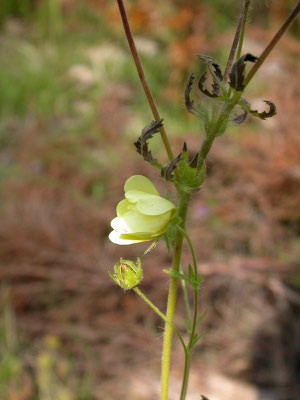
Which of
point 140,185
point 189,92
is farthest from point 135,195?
point 189,92

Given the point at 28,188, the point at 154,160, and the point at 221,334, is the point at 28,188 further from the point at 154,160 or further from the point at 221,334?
the point at 154,160

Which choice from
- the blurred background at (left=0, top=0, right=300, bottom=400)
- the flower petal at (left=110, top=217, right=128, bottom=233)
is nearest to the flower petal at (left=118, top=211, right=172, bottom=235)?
the flower petal at (left=110, top=217, right=128, bottom=233)

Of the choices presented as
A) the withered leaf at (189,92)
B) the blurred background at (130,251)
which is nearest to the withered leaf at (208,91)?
the withered leaf at (189,92)

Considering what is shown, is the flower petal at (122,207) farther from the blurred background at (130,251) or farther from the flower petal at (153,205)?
the blurred background at (130,251)

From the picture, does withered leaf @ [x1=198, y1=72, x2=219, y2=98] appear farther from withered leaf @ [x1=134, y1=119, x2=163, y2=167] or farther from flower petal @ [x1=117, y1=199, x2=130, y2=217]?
flower petal @ [x1=117, y1=199, x2=130, y2=217]

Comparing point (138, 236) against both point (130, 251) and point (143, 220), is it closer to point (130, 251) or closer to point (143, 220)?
point (143, 220)

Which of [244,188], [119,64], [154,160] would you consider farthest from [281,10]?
[154,160]

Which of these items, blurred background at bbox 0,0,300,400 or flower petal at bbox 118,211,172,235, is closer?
flower petal at bbox 118,211,172,235
